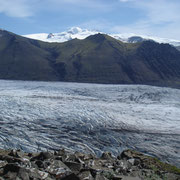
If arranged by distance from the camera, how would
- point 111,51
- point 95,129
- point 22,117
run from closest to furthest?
point 95,129
point 22,117
point 111,51

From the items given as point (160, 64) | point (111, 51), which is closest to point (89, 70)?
point (111, 51)

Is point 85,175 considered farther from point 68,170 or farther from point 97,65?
point 97,65

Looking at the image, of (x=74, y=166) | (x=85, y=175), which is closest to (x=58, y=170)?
(x=85, y=175)

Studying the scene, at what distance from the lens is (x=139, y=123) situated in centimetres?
3612

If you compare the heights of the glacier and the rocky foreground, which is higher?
the rocky foreground

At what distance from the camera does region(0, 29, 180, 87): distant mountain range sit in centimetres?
15500

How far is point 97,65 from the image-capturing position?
168375 millimetres

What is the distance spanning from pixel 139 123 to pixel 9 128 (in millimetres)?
18357

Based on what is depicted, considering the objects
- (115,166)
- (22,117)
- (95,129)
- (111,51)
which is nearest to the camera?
(115,166)

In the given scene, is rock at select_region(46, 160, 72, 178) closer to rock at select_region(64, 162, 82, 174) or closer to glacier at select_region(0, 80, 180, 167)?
rock at select_region(64, 162, 82, 174)

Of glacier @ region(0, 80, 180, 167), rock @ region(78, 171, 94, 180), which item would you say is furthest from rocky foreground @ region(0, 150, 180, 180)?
glacier @ region(0, 80, 180, 167)

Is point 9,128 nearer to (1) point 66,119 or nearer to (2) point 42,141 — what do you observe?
(2) point 42,141

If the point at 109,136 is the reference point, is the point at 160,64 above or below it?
above

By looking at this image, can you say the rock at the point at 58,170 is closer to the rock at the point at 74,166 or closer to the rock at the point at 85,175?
the rock at the point at 74,166
